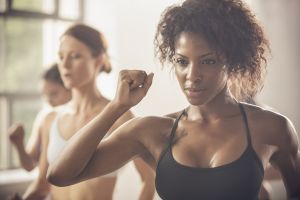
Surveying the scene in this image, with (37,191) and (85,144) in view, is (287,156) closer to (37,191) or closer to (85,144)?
(85,144)

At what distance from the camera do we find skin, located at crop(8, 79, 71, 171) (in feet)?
2.57

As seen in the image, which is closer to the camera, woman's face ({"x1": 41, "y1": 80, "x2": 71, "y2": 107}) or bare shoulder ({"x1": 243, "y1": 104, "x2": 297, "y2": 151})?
bare shoulder ({"x1": 243, "y1": 104, "x2": 297, "y2": 151})

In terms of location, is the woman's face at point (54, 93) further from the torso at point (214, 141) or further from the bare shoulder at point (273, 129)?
the bare shoulder at point (273, 129)

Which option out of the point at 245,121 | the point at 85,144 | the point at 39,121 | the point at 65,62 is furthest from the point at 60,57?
the point at 245,121

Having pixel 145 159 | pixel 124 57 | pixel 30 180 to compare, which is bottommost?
pixel 30 180

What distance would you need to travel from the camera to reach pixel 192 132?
650 millimetres

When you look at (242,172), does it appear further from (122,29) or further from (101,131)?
(122,29)

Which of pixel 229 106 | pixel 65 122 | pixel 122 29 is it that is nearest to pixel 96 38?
pixel 122 29

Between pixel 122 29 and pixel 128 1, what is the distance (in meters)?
0.05

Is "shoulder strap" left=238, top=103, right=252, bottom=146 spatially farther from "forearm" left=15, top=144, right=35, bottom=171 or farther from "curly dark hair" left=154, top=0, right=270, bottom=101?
"forearm" left=15, top=144, right=35, bottom=171

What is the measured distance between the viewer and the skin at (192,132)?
60cm

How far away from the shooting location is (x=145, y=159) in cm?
68

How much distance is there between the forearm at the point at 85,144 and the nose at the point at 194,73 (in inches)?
3.8

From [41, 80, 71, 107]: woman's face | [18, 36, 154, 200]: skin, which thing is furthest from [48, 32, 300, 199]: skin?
[41, 80, 71, 107]: woman's face
